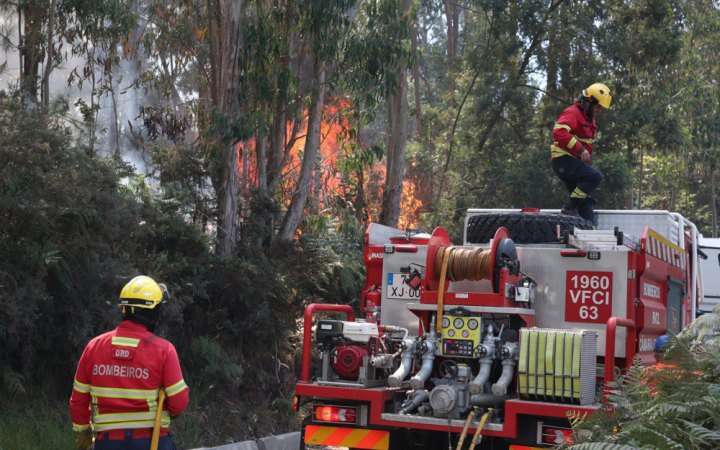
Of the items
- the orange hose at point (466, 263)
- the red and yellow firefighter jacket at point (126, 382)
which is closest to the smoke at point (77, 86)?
the orange hose at point (466, 263)

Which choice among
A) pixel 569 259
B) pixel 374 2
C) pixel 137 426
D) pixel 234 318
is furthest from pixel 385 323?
pixel 374 2

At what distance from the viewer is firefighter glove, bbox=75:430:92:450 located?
6081mm

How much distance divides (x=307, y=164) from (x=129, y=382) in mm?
11567

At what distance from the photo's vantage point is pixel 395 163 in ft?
74.0

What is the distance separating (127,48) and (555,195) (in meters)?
10.8

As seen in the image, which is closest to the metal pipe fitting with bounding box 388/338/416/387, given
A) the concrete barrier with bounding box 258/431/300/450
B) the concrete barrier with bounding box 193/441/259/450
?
the concrete barrier with bounding box 193/441/259/450

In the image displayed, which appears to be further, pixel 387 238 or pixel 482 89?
pixel 482 89

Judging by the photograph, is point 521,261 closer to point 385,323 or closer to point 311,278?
point 385,323

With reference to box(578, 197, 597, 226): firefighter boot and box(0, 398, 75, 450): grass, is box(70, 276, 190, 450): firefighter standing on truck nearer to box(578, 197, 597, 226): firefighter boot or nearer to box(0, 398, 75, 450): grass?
box(0, 398, 75, 450): grass

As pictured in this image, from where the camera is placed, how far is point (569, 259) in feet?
28.1

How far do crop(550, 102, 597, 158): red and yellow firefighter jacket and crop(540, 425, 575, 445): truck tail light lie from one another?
393cm

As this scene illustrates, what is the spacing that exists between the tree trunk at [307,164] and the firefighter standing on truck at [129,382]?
10.8 m

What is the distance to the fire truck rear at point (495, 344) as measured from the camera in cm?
766

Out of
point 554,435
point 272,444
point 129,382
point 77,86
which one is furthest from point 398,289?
point 77,86
